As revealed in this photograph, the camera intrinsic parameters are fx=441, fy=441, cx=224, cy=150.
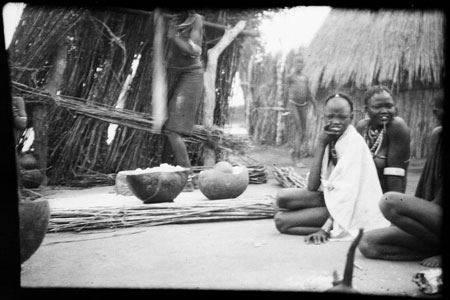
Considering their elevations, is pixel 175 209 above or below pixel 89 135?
below

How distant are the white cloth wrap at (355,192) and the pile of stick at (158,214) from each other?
76cm

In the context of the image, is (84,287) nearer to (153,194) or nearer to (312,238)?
(153,194)

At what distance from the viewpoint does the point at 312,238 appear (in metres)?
2.80

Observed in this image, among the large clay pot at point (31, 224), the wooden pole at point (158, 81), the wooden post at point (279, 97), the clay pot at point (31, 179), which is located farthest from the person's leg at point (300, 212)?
the clay pot at point (31, 179)

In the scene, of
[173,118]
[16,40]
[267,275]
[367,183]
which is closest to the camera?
[267,275]

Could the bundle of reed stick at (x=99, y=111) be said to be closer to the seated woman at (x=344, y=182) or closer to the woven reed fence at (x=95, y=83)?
the woven reed fence at (x=95, y=83)

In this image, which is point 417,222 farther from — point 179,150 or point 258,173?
point 179,150

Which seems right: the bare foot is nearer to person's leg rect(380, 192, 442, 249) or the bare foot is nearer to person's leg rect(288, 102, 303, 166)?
person's leg rect(380, 192, 442, 249)

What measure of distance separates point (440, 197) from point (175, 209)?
1765 mm

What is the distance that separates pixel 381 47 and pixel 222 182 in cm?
148

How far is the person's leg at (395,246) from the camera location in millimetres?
2553

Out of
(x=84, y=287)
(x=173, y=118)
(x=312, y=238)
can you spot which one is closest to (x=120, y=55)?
(x=173, y=118)

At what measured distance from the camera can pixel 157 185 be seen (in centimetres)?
332

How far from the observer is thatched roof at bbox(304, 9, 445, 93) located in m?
2.59
